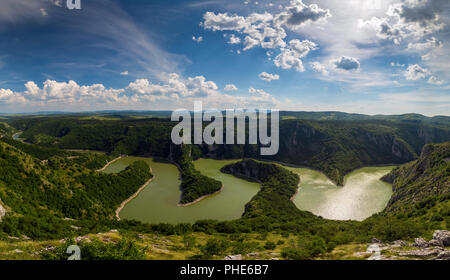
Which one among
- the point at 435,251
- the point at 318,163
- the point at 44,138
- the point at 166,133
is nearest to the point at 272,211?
the point at 435,251

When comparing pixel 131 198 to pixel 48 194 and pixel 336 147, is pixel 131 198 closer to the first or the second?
pixel 48 194

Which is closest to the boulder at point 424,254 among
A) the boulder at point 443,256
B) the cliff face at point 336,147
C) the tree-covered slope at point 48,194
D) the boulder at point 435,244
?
the boulder at point 443,256

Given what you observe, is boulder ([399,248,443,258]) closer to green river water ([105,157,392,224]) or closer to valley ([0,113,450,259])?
valley ([0,113,450,259])

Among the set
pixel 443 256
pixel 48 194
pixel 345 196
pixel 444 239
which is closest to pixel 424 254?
pixel 443 256

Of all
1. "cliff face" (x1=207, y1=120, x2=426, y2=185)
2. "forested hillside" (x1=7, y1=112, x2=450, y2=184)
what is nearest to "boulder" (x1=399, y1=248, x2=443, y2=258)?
"forested hillside" (x1=7, y1=112, x2=450, y2=184)

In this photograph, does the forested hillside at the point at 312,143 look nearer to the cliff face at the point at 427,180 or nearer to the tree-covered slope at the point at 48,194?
the cliff face at the point at 427,180
